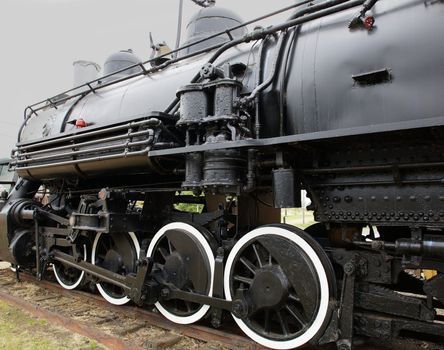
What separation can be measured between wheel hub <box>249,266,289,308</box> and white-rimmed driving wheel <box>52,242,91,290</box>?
2.40 meters

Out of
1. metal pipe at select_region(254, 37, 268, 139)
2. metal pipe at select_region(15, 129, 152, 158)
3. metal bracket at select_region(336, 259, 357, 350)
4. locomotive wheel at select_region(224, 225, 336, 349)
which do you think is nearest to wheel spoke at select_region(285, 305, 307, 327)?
locomotive wheel at select_region(224, 225, 336, 349)

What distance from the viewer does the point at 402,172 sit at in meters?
2.27

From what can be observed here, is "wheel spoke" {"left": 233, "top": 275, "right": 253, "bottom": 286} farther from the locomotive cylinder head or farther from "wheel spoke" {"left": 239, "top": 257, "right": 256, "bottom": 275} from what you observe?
the locomotive cylinder head

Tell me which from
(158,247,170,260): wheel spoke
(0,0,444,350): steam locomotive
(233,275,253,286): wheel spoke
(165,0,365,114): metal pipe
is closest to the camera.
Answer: (0,0,444,350): steam locomotive

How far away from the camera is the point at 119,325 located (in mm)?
3568

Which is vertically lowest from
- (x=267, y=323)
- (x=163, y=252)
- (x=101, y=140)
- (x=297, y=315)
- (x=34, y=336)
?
(x=34, y=336)

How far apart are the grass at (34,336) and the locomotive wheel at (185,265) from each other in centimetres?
76

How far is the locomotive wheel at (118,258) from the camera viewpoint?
3947mm

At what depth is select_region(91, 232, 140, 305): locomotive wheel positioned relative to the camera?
3947 millimetres

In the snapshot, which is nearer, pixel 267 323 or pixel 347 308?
pixel 347 308

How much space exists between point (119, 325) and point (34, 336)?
2.44 feet

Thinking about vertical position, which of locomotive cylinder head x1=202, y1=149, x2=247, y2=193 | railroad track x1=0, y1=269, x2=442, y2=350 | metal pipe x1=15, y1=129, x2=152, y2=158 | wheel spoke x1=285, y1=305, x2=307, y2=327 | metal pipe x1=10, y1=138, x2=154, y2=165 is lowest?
railroad track x1=0, y1=269, x2=442, y2=350

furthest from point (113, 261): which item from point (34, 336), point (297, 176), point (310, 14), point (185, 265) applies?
point (310, 14)

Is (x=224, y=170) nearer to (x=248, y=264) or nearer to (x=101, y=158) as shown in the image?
(x=248, y=264)
